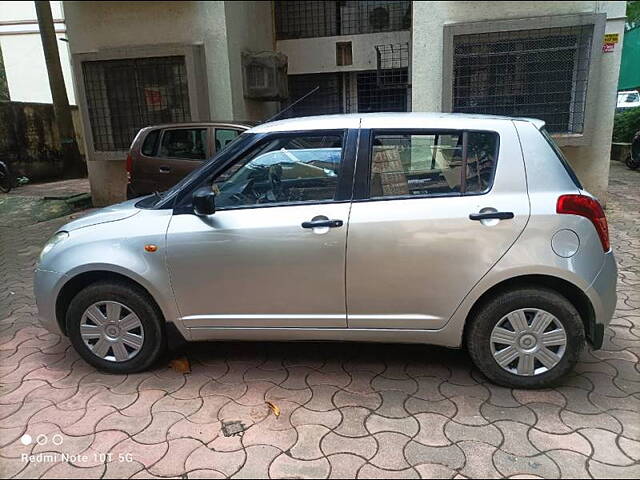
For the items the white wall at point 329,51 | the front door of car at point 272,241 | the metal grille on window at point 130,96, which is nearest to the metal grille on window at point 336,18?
the white wall at point 329,51

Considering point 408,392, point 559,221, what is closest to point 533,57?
point 559,221

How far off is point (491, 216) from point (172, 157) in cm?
513

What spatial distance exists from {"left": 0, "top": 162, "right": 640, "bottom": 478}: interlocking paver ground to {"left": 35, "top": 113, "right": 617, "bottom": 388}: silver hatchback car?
264mm

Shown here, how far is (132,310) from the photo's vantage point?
298cm

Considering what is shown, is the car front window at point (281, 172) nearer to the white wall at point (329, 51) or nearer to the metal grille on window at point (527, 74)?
the metal grille on window at point (527, 74)

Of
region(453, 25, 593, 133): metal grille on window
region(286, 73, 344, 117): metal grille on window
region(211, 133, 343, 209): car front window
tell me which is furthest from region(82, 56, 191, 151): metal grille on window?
region(211, 133, 343, 209): car front window

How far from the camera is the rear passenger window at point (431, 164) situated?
2729 mm

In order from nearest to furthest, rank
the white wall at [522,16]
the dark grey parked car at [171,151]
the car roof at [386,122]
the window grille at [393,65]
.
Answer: the car roof at [386,122]
the dark grey parked car at [171,151]
the white wall at [522,16]
the window grille at [393,65]

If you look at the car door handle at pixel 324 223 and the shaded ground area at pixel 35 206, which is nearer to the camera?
the car door handle at pixel 324 223

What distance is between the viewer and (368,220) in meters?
2.69

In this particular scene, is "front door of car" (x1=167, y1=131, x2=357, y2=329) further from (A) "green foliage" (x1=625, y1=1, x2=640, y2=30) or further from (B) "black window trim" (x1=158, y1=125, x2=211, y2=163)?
(A) "green foliage" (x1=625, y1=1, x2=640, y2=30)

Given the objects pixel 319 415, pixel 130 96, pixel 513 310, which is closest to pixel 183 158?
pixel 130 96

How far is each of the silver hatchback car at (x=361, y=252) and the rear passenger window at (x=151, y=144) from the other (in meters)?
3.82

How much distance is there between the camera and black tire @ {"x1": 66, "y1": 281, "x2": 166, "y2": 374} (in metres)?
2.98
